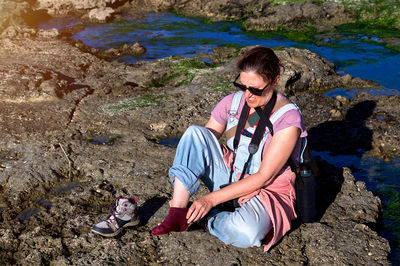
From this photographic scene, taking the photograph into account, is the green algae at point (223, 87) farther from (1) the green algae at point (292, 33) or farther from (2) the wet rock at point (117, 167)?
(1) the green algae at point (292, 33)

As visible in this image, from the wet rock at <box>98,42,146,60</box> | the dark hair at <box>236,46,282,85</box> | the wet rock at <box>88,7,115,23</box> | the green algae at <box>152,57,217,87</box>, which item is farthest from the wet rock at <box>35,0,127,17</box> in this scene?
the dark hair at <box>236,46,282,85</box>

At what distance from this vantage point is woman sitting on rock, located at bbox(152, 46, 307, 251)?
9.37 ft

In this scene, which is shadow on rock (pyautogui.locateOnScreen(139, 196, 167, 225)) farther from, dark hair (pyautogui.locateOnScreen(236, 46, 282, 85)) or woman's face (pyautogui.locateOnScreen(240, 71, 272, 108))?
dark hair (pyautogui.locateOnScreen(236, 46, 282, 85))

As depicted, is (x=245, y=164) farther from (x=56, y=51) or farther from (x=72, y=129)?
(x=56, y=51)

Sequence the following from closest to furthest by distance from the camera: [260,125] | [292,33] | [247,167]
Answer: [260,125] < [247,167] < [292,33]

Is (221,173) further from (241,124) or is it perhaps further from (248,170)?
(241,124)

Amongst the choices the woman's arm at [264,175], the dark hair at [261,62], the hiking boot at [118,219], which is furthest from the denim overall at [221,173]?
the hiking boot at [118,219]

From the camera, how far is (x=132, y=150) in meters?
4.57

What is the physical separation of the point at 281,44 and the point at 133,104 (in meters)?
5.50

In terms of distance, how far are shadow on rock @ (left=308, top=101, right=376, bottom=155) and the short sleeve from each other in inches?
85.8

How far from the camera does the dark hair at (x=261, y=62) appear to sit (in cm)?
285

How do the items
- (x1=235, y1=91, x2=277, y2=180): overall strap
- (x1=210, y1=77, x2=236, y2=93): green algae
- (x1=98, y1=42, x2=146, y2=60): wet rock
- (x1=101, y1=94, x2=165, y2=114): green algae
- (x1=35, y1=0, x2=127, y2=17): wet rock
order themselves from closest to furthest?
1. (x1=235, y1=91, x2=277, y2=180): overall strap
2. (x1=101, y1=94, x2=165, y2=114): green algae
3. (x1=210, y1=77, x2=236, y2=93): green algae
4. (x1=98, y1=42, x2=146, y2=60): wet rock
5. (x1=35, y1=0, x2=127, y2=17): wet rock

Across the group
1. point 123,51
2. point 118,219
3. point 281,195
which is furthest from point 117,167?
point 123,51

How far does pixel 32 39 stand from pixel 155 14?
517 cm
